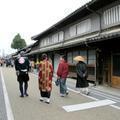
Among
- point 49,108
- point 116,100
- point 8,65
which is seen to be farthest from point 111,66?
point 8,65

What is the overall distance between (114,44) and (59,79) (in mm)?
4607

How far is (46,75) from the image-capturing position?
37.8ft

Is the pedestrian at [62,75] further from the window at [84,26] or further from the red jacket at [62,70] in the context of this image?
the window at [84,26]

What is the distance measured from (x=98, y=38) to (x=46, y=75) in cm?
513

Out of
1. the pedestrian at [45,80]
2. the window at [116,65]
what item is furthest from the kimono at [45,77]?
the window at [116,65]

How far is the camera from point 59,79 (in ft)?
44.0

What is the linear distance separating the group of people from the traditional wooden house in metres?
2.54

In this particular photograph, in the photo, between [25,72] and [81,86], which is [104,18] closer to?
[81,86]

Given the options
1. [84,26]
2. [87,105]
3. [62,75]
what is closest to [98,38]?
[62,75]

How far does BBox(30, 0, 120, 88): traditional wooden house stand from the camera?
16766mm

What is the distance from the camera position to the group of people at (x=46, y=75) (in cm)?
1148

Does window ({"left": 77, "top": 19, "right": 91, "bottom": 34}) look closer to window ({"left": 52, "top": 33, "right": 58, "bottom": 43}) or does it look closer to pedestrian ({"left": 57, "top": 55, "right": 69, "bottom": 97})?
window ({"left": 52, "top": 33, "right": 58, "bottom": 43})

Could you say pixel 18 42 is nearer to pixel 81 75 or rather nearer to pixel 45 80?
pixel 81 75

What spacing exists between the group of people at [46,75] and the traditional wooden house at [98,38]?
100 inches
